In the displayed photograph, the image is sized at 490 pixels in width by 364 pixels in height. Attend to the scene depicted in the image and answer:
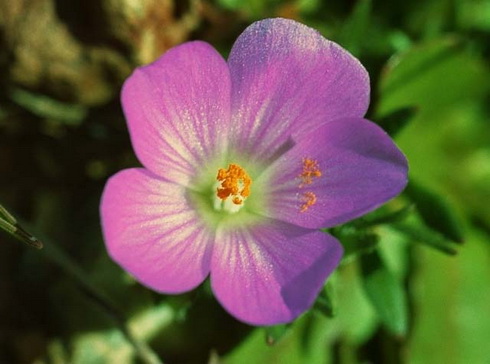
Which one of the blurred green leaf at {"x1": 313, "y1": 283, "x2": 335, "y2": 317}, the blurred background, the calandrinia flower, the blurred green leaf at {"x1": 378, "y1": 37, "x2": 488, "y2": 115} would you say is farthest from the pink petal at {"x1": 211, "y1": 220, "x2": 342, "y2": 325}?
the blurred green leaf at {"x1": 378, "y1": 37, "x2": 488, "y2": 115}

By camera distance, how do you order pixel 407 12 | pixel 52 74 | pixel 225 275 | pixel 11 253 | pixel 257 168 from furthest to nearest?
pixel 407 12 → pixel 11 253 → pixel 52 74 → pixel 257 168 → pixel 225 275

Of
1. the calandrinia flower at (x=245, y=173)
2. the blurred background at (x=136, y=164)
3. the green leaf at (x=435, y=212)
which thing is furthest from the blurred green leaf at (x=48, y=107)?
the green leaf at (x=435, y=212)

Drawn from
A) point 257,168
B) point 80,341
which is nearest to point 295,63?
point 257,168

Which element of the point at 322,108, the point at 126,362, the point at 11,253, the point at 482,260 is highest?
the point at 322,108

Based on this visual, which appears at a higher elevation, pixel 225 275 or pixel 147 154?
pixel 147 154

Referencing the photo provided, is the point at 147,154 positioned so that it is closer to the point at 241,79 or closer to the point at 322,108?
the point at 241,79

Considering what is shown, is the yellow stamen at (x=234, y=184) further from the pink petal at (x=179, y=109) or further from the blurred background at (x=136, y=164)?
the blurred background at (x=136, y=164)

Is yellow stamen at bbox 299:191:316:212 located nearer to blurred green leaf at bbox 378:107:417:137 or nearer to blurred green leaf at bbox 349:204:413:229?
blurred green leaf at bbox 349:204:413:229
